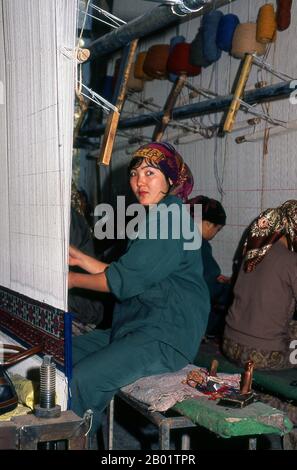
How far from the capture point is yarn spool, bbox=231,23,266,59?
16.6ft

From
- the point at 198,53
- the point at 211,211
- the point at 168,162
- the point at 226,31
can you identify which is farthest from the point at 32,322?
the point at 198,53

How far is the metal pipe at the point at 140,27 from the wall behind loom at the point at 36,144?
85 centimetres

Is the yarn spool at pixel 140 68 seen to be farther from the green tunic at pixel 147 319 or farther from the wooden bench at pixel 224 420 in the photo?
the wooden bench at pixel 224 420

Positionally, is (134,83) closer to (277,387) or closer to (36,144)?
(277,387)

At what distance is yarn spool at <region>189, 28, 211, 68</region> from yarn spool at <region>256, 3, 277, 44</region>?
76cm

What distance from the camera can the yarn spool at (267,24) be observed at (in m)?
4.93

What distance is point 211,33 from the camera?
17.9 ft

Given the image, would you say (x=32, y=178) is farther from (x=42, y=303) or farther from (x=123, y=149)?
(x=123, y=149)

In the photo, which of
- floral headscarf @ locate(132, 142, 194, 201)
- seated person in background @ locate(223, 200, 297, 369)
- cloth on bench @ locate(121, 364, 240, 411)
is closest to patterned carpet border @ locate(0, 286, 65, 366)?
cloth on bench @ locate(121, 364, 240, 411)

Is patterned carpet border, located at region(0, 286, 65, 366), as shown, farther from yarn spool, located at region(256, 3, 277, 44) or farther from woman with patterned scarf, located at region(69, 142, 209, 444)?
yarn spool, located at region(256, 3, 277, 44)

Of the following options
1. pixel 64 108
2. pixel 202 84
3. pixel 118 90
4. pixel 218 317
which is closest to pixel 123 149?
pixel 202 84

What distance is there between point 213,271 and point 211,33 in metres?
2.23

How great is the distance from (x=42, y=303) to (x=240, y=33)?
148 inches

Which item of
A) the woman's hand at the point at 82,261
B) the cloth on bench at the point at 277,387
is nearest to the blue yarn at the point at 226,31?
the cloth on bench at the point at 277,387
